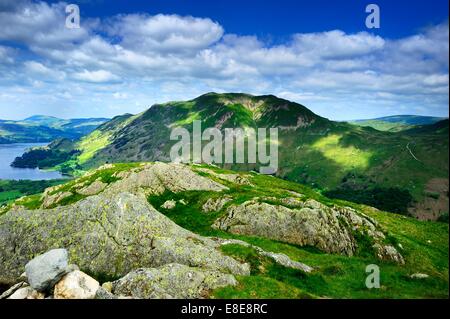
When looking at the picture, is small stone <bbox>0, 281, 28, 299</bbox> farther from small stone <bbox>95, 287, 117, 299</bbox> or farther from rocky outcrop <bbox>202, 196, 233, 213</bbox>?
rocky outcrop <bbox>202, 196, 233, 213</bbox>

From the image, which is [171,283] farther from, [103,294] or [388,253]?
[388,253]

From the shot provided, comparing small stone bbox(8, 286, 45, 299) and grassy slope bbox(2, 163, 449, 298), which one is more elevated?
small stone bbox(8, 286, 45, 299)

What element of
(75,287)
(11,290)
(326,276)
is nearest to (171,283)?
(75,287)

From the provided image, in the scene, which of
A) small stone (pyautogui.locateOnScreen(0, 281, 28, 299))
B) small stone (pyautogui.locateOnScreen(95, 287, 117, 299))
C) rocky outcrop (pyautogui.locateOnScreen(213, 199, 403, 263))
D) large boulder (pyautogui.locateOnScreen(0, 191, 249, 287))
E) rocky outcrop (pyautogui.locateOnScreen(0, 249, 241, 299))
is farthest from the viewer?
rocky outcrop (pyautogui.locateOnScreen(213, 199, 403, 263))

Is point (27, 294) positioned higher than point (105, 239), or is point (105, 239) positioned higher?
point (105, 239)

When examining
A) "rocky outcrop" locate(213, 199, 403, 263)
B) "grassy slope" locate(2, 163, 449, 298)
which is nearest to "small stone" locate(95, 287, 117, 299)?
"grassy slope" locate(2, 163, 449, 298)

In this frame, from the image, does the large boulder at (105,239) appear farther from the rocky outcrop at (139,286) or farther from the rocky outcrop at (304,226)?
the rocky outcrop at (304,226)
